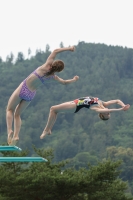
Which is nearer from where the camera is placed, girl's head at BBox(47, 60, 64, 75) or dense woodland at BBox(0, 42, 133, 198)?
girl's head at BBox(47, 60, 64, 75)

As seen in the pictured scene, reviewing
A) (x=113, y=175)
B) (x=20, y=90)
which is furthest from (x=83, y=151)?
(x=20, y=90)

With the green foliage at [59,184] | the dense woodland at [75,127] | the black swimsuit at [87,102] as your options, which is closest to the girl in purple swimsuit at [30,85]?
the black swimsuit at [87,102]

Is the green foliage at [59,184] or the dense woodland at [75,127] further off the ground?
the green foliage at [59,184]

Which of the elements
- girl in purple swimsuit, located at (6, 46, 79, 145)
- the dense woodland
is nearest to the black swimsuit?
girl in purple swimsuit, located at (6, 46, 79, 145)

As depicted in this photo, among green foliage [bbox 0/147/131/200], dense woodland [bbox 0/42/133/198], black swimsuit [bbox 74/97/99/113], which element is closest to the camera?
black swimsuit [bbox 74/97/99/113]

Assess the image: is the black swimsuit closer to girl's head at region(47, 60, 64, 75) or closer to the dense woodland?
girl's head at region(47, 60, 64, 75)

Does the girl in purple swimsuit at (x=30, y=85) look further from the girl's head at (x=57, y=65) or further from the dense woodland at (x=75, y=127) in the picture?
the dense woodland at (x=75, y=127)

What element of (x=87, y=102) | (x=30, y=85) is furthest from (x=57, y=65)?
(x=87, y=102)

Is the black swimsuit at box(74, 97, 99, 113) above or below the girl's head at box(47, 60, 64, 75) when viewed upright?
below

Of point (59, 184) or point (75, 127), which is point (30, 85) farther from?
point (75, 127)

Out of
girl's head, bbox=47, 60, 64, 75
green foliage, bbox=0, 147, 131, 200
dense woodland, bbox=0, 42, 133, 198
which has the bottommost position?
dense woodland, bbox=0, 42, 133, 198

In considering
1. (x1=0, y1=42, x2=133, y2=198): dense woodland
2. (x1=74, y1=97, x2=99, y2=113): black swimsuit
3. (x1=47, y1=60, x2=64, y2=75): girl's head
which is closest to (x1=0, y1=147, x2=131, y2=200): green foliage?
(x1=74, y1=97, x2=99, y2=113): black swimsuit

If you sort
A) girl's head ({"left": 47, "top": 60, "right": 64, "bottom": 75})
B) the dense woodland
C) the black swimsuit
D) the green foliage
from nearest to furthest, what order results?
girl's head ({"left": 47, "top": 60, "right": 64, "bottom": 75})
the black swimsuit
the green foliage
the dense woodland

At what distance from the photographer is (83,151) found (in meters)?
171
